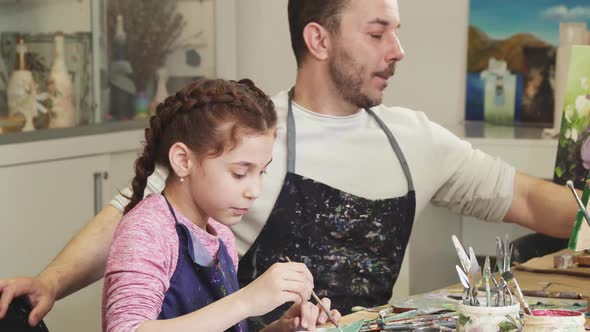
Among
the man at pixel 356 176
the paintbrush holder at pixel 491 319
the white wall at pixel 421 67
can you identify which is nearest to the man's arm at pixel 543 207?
the man at pixel 356 176

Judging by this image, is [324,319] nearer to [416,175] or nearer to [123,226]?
[123,226]

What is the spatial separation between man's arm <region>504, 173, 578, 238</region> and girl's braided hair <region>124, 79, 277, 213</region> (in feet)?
2.87

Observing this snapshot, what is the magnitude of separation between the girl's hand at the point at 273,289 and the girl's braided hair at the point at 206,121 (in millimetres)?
249

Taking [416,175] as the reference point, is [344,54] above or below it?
above

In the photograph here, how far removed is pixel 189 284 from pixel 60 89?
1913mm

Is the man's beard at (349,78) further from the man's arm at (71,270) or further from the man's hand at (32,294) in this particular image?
the man's hand at (32,294)

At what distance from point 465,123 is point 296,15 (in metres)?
1.56

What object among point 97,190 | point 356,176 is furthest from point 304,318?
point 97,190

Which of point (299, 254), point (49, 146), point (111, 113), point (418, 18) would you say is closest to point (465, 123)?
point (418, 18)

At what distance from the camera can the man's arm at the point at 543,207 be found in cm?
239

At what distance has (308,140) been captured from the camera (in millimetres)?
2383

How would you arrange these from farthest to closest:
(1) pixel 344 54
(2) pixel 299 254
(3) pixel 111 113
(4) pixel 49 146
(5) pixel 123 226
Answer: (3) pixel 111 113
(4) pixel 49 146
(1) pixel 344 54
(2) pixel 299 254
(5) pixel 123 226

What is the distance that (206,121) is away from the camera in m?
1.73

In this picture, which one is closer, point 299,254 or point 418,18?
point 299,254
